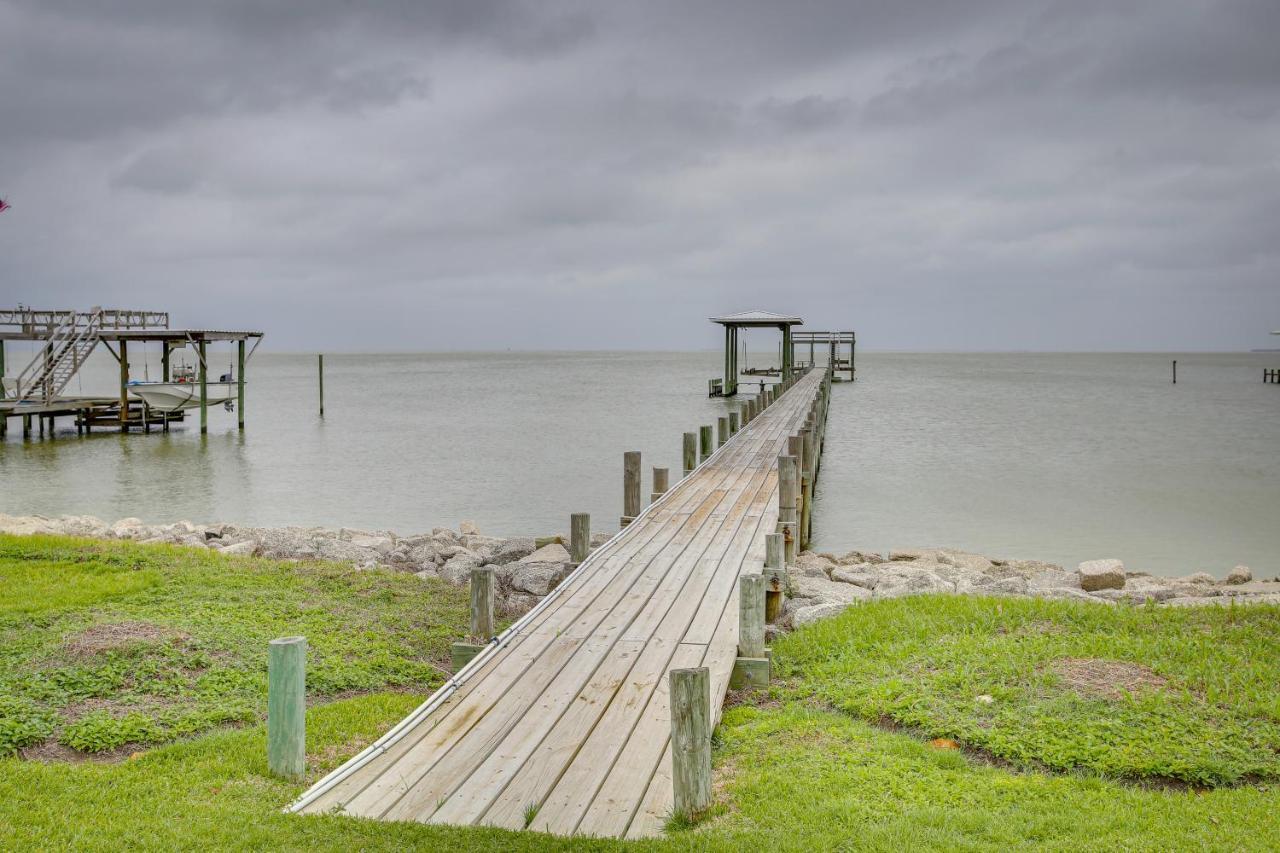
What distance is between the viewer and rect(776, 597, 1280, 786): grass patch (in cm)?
588

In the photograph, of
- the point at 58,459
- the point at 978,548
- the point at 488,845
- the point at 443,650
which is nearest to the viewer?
the point at 488,845

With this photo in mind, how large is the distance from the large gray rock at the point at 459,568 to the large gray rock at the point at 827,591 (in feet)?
13.9

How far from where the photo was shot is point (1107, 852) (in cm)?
446

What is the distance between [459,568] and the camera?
12758 mm

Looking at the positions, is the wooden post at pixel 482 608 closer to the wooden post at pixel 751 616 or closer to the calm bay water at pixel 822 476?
the wooden post at pixel 751 616

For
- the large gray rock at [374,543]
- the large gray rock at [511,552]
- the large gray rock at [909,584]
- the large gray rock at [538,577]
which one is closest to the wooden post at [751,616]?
the large gray rock at [909,584]

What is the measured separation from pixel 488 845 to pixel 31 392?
38760 mm

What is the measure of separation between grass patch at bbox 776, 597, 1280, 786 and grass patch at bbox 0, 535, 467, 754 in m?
3.74

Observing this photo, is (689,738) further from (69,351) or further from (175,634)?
(69,351)

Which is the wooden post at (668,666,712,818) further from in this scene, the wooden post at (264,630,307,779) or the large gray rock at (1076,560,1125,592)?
the large gray rock at (1076,560,1125,592)

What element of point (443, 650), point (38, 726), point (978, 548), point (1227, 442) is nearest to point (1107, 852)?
point (443, 650)

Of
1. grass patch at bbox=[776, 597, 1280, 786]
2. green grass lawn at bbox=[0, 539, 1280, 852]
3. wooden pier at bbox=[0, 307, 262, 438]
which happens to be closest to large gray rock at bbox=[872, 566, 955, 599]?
grass patch at bbox=[776, 597, 1280, 786]

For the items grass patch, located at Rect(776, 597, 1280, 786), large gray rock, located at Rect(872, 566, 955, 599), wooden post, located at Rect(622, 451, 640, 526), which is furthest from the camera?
wooden post, located at Rect(622, 451, 640, 526)

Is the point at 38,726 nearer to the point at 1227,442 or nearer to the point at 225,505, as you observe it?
the point at 225,505
